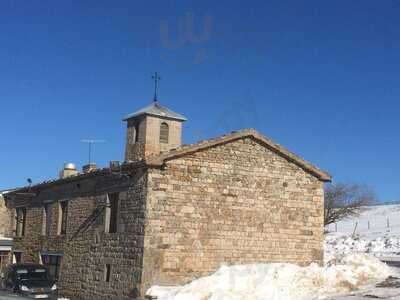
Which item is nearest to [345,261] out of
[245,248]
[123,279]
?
[245,248]

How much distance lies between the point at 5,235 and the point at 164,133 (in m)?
12.9

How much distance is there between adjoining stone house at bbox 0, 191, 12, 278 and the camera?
104 feet

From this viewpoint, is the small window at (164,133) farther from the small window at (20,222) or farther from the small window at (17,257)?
the small window at (17,257)

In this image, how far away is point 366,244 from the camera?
50.0 m

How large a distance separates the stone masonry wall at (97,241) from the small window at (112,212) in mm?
234

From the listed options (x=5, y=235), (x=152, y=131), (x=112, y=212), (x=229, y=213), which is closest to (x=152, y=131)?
(x=152, y=131)

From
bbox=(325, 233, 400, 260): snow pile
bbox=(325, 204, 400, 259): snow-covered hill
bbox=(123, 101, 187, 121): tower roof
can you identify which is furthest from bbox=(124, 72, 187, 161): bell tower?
bbox=(325, 233, 400, 260): snow pile

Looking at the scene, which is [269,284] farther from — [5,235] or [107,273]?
[5,235]

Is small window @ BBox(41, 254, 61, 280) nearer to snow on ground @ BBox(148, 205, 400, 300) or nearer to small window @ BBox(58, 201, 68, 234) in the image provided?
small window @ BBox(58, 201, 68, 234)

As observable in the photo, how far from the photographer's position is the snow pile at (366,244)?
46.0 m

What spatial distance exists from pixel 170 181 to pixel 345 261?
24.0 ft

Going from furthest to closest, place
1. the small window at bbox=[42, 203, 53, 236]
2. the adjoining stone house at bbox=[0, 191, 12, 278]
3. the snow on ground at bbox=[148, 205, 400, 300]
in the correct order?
the adjoining stone house at bbox=[0, 191, 12, 278]
the small window at bbox=[42, 203, 53, 236]
the snow on ground at bbox=[148, 205, 400, 300]

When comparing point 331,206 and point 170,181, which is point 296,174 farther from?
point 331,206

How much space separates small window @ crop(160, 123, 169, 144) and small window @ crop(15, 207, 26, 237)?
30.4 feet
